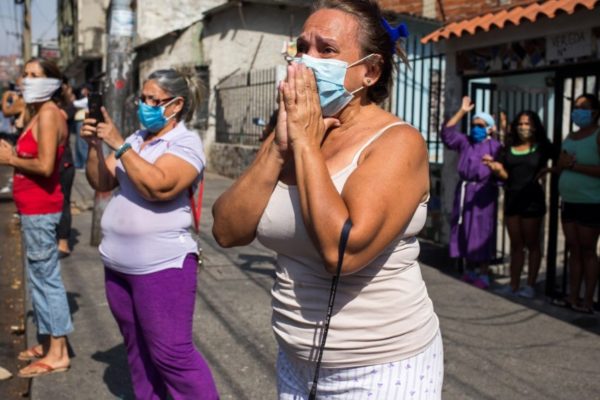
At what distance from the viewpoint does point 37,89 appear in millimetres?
4539

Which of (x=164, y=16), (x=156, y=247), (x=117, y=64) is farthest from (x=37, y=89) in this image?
(x=164, y=16)

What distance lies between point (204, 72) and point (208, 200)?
695 cm

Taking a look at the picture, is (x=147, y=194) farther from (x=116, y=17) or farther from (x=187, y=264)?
(x=116, y=17)

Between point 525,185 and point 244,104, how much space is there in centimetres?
1023

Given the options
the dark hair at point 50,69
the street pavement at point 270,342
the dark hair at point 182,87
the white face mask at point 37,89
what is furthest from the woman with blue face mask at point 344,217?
the dark hair at point 50,69

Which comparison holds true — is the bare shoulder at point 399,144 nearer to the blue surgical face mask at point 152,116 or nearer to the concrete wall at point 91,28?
the blue surgical face mask at point 152,116

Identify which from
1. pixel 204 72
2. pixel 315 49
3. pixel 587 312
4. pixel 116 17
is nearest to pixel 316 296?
pixel 315 49

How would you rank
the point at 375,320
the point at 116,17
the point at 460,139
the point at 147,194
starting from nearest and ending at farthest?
the point at 375,320 < the point at 147,194 < the point at 460,139 < the point at 116,17

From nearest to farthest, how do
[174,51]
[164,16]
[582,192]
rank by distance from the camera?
[582,192], [174,51], [164,16]

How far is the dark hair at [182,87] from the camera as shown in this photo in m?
3.65

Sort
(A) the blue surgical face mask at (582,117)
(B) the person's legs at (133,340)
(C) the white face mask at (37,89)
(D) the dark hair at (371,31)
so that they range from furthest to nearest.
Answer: (A) the blue surgical face mask at (582,117) → (C) the white face mask at (37,89) → (B) the person's legs at (133,340) → (D) the dark hair at (371,31)

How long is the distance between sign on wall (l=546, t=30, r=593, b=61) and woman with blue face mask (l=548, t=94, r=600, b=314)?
0.46m

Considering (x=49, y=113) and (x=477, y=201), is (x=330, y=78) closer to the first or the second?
(x=49, y=113)

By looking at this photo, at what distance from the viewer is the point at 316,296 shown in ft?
6.70
